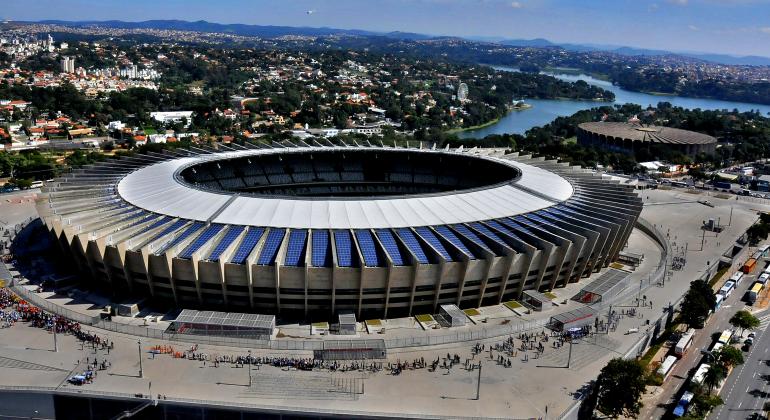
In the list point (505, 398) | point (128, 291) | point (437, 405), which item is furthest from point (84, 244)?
point (505, 398)

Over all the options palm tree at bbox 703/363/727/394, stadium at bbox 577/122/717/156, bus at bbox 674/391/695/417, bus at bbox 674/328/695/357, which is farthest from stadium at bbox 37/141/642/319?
stadium at bbox 577/122/717/156

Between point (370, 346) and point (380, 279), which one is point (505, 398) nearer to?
point (370, 346)

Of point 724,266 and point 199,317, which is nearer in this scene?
point 199,317

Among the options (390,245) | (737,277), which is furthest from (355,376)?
(737,277)

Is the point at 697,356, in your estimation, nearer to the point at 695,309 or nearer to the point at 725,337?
the point at 725,337

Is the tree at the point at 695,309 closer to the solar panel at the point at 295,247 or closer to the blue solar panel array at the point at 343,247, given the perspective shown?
the blue solar panel array at the point at 343,247

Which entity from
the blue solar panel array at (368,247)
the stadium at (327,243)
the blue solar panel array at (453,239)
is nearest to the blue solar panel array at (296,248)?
the stadium at (327,243)
